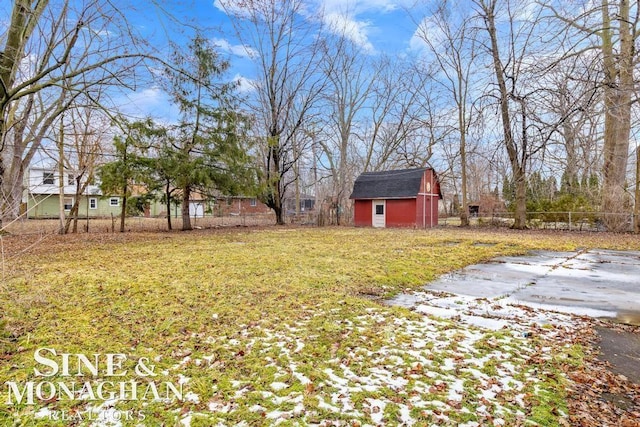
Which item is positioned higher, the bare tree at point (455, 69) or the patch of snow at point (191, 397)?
the bare tree at point (455, 69)

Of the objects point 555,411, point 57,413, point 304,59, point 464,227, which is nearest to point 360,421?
point 555,411

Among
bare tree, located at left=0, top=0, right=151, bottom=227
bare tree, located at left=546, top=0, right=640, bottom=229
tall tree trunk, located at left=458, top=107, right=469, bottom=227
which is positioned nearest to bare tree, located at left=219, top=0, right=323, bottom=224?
tall tree trunk, located at left=458, top=107, right=469, bottom=227

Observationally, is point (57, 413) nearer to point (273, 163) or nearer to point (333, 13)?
point (273, 163)

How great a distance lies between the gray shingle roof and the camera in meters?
18.4

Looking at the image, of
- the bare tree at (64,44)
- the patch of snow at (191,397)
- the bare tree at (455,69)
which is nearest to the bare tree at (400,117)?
the bare tree at (455,69)

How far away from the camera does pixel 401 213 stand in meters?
18.7

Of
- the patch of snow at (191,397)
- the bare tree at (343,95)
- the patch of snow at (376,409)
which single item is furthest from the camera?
the bare tree at (343,95)

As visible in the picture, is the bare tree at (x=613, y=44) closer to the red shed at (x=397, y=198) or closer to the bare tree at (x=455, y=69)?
the red shed at (x=397, y=198)

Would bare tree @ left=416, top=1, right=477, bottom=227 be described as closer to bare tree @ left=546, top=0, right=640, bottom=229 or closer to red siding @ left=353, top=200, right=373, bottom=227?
red siding @ left=353, top=200, right=373, bottom=227

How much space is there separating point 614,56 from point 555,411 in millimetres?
4050

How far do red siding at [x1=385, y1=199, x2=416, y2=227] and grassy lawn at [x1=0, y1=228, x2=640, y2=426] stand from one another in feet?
44.3

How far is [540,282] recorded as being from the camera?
532cm

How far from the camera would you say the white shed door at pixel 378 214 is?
63.4 ft

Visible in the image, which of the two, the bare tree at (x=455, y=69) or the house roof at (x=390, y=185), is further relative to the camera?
the house roof at (x=390, y=185)
